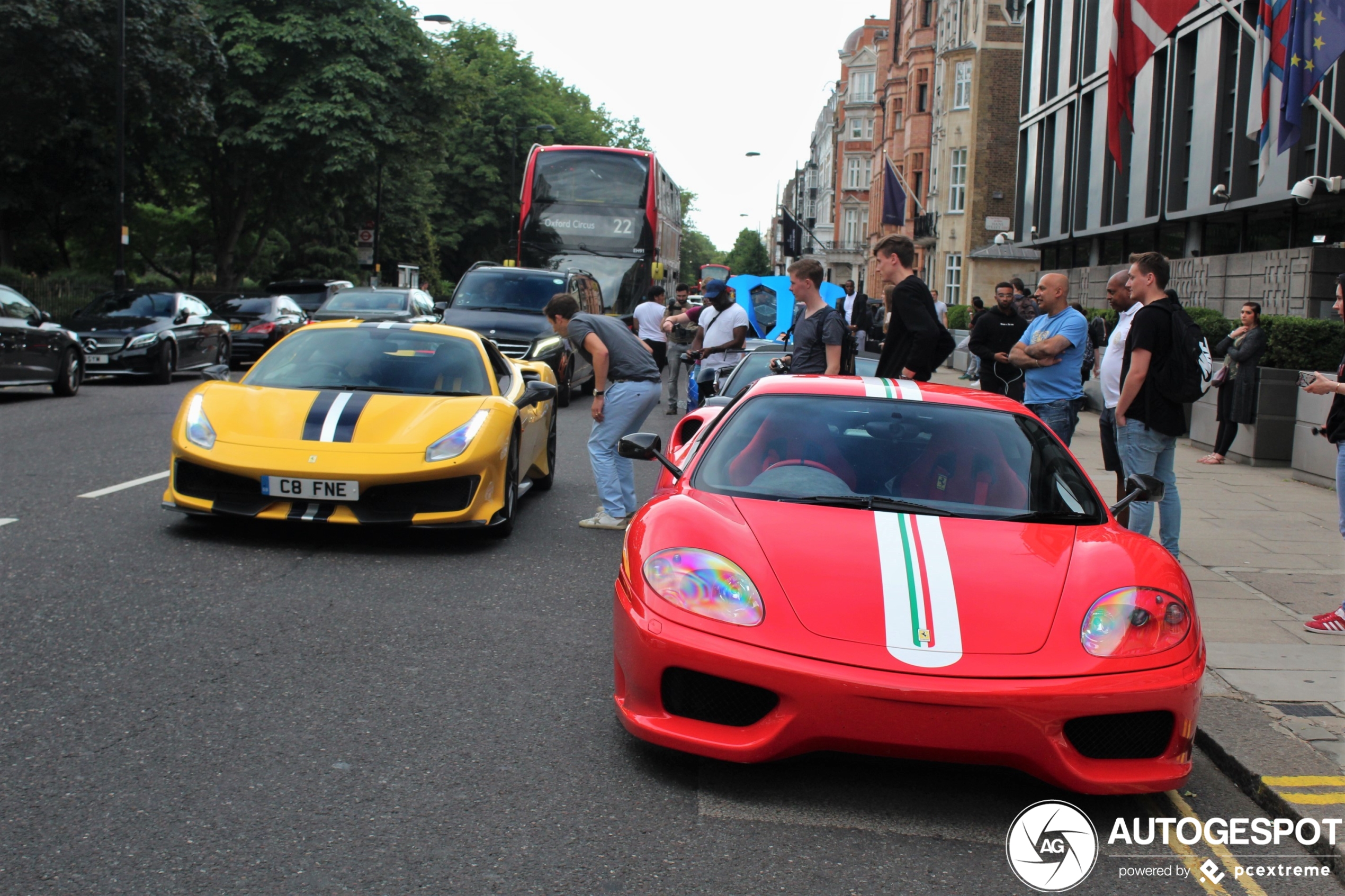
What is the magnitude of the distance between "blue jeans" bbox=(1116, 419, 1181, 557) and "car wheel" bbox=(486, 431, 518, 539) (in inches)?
140

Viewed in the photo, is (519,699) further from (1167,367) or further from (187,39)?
(187,39)

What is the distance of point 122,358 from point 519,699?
17601 millimetres

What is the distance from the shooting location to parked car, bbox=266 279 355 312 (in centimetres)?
2812

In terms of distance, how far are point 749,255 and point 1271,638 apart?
506 feet

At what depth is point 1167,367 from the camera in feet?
21.9

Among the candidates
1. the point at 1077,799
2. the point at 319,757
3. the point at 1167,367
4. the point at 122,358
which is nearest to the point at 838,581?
the point at 1077,799

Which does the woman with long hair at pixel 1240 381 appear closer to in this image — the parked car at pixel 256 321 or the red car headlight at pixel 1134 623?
the red car headlight at pixel 1134 623

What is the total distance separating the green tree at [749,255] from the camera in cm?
14638

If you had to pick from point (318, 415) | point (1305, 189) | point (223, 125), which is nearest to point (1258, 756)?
point (318, 415)

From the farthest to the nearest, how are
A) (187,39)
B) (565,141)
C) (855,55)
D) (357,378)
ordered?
(855,55) → (565,141) → (187,39) → (357,378)

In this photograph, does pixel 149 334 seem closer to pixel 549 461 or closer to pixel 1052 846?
pixel 549 461

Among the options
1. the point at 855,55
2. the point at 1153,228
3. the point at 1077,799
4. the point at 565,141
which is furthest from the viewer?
the point at 855,55

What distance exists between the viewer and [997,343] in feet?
35.1

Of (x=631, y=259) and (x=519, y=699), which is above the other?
(x=631, y=259)
